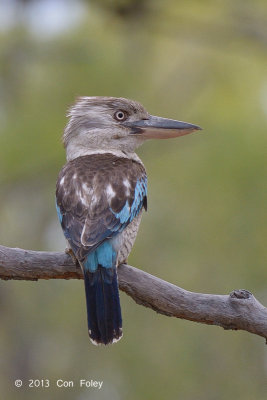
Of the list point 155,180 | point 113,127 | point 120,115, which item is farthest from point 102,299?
point 155,180

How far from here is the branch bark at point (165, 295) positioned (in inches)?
164

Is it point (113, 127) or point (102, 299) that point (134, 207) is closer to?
point (102, 299)

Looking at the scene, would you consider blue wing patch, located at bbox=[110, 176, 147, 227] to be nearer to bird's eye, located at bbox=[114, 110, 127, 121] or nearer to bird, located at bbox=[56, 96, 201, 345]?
bird, located at bbox=[56, 96, 201, 345]

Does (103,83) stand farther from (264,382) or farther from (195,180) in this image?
(264,382)

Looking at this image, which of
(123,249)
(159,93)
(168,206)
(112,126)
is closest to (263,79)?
(159,93)

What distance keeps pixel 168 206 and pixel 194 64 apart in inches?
91.4

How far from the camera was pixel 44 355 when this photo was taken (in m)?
8.29

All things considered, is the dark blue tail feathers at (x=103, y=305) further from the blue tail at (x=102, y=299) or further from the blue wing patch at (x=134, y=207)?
the blue wing patch at (x=134, y=207)

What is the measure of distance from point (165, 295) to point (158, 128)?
158 centimetres

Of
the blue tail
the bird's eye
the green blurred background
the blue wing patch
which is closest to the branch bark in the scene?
the blue tail

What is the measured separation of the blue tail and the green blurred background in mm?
3109

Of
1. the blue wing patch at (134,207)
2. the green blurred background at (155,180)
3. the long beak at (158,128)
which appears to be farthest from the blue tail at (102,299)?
the green blurred background at (155,180)

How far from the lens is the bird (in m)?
4.30

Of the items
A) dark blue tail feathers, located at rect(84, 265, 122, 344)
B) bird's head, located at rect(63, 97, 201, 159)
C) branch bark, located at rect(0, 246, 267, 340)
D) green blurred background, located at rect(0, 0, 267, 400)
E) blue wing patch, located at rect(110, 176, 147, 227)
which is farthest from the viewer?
green blurred background, located at rect(0, 0, 267, 400)
